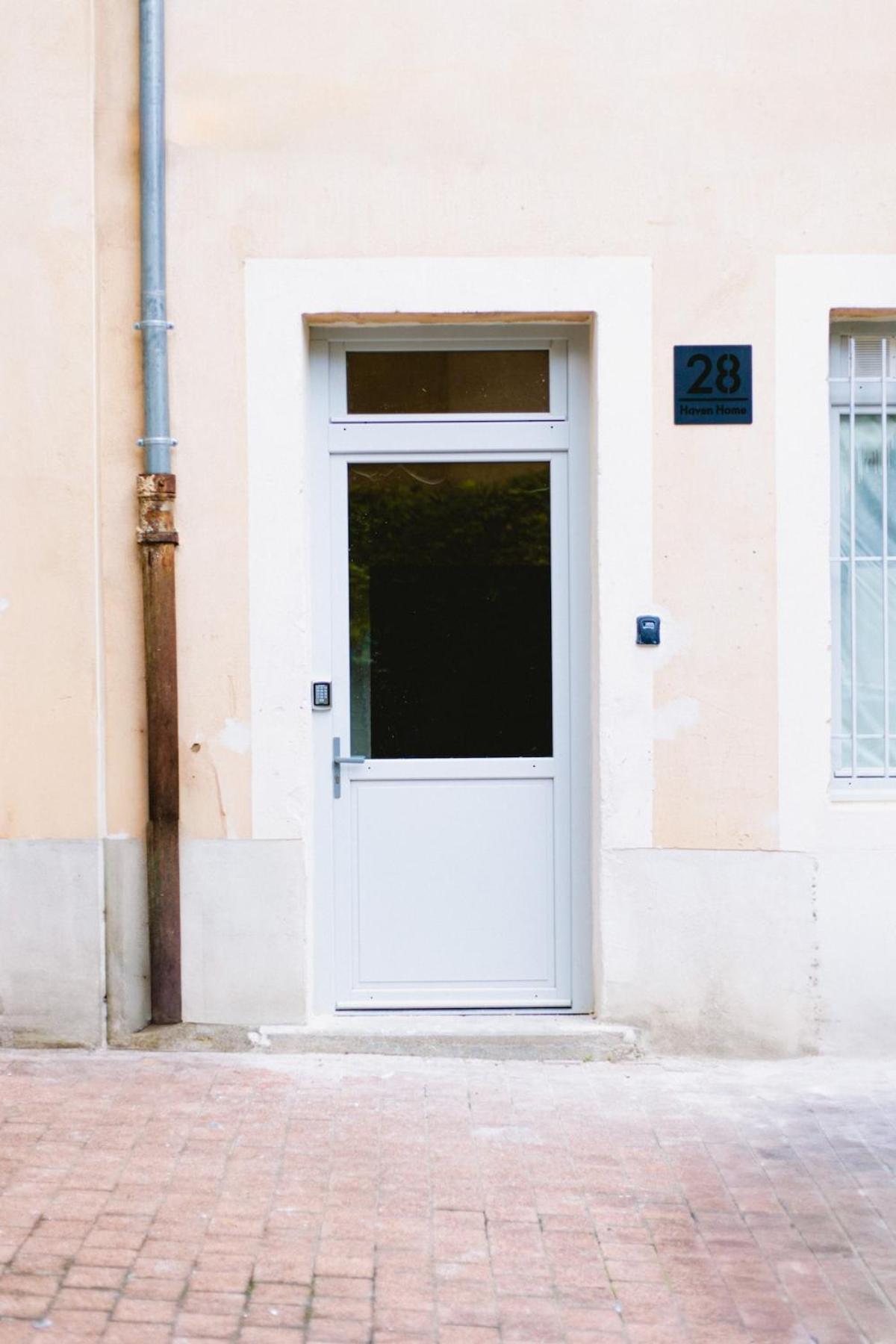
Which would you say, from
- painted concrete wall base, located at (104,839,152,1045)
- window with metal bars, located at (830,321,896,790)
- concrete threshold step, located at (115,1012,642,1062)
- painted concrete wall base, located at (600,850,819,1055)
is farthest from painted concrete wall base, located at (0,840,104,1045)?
window with metal bars, located at (830,321,896,790)

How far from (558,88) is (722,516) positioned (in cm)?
177

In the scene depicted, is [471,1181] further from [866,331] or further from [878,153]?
[878,153]

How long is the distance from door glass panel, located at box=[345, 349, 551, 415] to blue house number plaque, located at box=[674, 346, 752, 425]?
590mm

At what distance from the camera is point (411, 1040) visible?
5727 millimetres

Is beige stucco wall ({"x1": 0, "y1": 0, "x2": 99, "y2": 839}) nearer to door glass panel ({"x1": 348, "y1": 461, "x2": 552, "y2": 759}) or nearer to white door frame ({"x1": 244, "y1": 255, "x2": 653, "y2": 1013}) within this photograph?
white door frame ({"x1": 244, "y1": 255, "x2": 653, "y2": 1013})

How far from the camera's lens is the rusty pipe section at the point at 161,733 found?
5703mm

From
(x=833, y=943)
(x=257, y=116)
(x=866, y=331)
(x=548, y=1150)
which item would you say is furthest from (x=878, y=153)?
(x=548, y=1150)

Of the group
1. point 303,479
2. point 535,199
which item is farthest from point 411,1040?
point 535,199

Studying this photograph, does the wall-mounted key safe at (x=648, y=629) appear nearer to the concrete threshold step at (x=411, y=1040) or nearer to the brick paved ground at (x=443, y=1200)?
the concrete threshold step at (x=411, y=1040)

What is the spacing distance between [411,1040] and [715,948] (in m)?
1.23

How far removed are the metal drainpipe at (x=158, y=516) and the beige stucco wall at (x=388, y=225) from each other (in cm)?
8

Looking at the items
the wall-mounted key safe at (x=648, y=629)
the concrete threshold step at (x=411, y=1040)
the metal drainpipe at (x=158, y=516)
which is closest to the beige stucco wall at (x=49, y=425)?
the metal drainpipe at (x=158, y=516)

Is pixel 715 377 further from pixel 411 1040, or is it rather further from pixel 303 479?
pixel 411 1040

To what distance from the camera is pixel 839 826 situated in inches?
227
